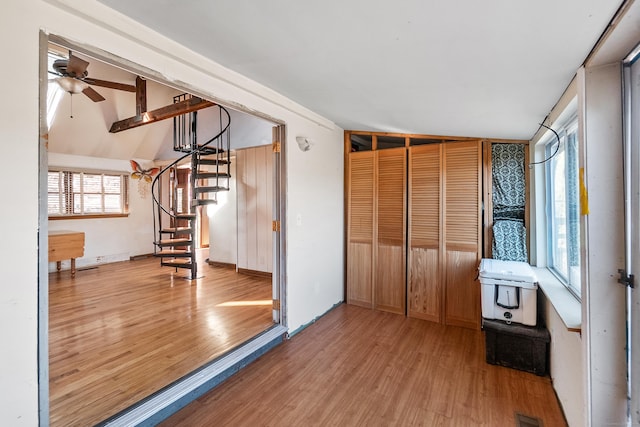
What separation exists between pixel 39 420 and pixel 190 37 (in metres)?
1.98

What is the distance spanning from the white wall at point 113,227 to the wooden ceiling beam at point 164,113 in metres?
1.10

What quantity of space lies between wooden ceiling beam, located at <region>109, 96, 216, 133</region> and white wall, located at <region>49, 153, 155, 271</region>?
1.10 m

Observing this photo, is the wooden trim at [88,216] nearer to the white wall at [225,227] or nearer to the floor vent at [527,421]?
the white wall at [225,227]

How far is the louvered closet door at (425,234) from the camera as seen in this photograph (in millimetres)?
3410

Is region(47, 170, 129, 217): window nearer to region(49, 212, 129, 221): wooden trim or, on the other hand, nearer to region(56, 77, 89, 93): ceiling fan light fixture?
region(49, 212, 129, 221): wooden trim

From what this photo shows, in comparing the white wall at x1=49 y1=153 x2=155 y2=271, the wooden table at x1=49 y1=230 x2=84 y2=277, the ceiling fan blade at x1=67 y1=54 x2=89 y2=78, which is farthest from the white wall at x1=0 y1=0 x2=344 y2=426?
the white wall at x1=49 y1=153 x2=155 y2=271

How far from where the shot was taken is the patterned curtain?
3.12m

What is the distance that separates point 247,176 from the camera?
18.5 feet

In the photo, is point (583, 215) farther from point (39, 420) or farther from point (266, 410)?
point (39, 420)

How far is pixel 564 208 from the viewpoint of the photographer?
2518 millimetres

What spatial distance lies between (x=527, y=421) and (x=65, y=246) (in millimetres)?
6661

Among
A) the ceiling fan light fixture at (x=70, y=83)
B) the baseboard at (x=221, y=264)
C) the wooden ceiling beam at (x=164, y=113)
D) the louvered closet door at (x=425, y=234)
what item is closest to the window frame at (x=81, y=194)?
the wooden ceiling beam at (x=164, y=113)

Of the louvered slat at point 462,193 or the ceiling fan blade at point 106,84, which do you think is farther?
the ceiling fan blade at point 106,84

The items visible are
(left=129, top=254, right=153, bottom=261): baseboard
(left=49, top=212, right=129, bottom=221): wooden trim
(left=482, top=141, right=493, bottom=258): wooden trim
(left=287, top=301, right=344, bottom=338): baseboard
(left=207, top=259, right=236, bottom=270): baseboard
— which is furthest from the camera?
(left=129, top=254, right=153, bottom=261): baseboard
